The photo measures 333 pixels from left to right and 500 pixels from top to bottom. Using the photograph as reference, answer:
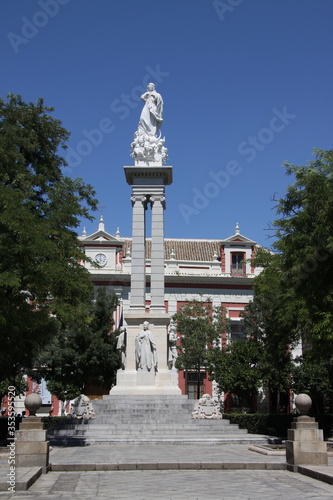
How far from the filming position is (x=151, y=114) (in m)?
29.8

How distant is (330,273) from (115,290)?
26.9 m

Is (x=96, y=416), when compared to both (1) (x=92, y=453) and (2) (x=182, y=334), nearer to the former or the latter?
(1) (x=92, y=453)

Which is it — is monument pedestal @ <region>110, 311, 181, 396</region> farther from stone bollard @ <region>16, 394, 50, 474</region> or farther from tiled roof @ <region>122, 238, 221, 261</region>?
tiled roof @ <region>122, 238, 221, 261</region>

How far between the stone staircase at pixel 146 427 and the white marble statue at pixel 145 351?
1.53 m

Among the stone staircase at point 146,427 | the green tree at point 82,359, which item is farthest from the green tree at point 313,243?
the green tree at point 82,359

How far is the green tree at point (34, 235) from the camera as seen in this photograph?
627 inches

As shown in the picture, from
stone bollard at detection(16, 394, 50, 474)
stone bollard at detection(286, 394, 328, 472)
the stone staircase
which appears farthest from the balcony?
stone bollard at detection(16, 394, 50, 474)

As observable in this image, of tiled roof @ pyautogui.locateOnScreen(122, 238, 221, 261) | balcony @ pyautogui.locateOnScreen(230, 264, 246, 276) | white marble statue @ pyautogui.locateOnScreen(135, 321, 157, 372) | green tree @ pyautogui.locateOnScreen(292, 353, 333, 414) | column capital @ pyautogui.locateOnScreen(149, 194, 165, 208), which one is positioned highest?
tiled roof @ pyautogui.locateOnScreen(122, 238, 221, 261)

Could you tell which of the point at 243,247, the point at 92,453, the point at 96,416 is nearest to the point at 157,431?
the point at 96,416

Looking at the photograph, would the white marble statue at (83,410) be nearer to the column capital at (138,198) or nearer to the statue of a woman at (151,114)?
the column capital at (138,198)

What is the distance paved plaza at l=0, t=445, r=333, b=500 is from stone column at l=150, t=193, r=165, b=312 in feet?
39.3

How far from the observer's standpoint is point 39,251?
619 inches

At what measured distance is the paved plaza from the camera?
9289 mm

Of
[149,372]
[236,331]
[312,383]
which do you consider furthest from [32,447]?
[236,331]
